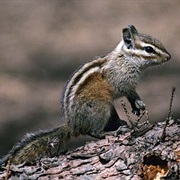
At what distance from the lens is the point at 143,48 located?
850 cm

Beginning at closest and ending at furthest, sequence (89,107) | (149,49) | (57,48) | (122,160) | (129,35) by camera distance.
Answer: (122,160) → (89,107) → (149,49) → (129,35) → (57,48)

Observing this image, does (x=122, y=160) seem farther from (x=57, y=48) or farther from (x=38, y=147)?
(x=57, y=48)

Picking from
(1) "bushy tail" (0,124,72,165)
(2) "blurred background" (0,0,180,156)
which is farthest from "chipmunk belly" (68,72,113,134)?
(2) "blurred background" (0,0,180,156)

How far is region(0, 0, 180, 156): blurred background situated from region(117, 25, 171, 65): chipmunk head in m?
2.77

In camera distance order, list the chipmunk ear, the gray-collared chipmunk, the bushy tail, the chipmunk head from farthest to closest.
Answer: the chipmunk ear → the chipmunk head → the gray-collared chipmunk → the bushy tail

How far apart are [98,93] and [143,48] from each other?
2.08ft

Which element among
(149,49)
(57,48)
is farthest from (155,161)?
(57,48)

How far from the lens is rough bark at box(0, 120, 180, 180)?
20.9 feet

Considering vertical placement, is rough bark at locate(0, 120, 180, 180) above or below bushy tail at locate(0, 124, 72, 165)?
below

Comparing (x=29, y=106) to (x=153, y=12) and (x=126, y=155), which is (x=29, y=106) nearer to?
(x=153, y=12)

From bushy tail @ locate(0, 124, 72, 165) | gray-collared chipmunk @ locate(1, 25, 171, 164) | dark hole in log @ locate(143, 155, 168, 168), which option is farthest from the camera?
gray-collared chipmunk @ locate(1, 25, 171, 164)

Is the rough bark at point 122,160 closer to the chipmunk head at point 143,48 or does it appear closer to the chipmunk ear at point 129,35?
the chipmunk head at point 143,48

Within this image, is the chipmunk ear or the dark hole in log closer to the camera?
the dark hole in log

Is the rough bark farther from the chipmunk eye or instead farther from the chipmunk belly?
the chipmunk eye
